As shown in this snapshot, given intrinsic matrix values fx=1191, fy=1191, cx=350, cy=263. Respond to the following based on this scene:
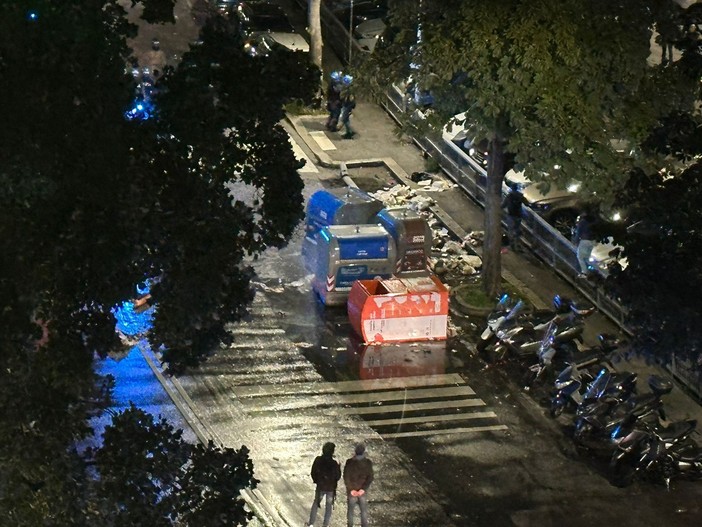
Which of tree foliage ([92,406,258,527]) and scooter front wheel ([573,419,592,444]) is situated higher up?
tree foliage ([92,406,258,527])

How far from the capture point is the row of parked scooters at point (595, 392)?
16.3 m

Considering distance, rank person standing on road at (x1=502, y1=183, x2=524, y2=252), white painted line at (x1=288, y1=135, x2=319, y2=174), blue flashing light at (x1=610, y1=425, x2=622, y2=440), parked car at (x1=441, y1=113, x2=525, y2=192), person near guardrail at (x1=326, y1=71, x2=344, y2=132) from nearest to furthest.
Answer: blue flashing light at (x1=610, y1=425, x2=622, y2=440) < person standing on road at (x1=502, y1=183, x2=524, y2=252) < parked car at (x1=441, y1=113, x2=525, y2=192) < white painted line at (x1=288, y1=135, x2=319, y2=174) < person near guardrail at (x1=326, y1=71, x2=344, y2=132)

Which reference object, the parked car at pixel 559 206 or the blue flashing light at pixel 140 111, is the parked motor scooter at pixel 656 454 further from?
the blue flashing light at pixel 140 111

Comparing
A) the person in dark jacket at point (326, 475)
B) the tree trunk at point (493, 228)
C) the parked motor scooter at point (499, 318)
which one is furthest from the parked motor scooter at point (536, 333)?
the person in dark jacket at point (326, 475)

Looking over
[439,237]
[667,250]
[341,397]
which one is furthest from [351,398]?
[439,237]

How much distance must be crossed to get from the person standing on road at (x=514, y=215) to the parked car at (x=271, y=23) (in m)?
10.9

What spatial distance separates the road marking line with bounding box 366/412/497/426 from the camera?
58.1 ft

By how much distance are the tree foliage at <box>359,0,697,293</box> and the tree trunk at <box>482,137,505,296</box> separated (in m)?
1.98

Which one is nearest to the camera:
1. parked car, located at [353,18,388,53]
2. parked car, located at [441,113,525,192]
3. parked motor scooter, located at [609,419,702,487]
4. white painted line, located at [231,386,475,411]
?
parked motor scooter, located at [609,419,702,487]

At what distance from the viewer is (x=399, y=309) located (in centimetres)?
1989

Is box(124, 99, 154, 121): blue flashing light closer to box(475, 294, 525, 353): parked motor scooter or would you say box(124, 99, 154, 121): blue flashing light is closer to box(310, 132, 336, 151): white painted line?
box(475, 294, 525, 353): parked motor scooter

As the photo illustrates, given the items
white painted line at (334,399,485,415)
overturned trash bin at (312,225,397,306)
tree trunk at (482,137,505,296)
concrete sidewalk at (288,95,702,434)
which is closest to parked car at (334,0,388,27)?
concrete sidewalk at (288,95,702,434)

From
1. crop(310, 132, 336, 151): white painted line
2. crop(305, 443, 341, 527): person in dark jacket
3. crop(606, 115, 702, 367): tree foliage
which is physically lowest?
crop(310, 132, 336, 151): white painted line

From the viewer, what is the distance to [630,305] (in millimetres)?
14469
